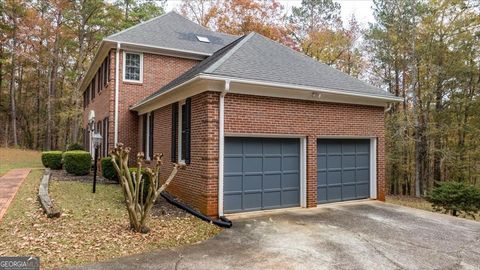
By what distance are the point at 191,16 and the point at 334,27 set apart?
1166 centimetres

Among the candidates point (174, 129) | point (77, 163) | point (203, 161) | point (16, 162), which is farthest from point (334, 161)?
point (16, 162)

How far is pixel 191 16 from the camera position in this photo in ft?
90.5

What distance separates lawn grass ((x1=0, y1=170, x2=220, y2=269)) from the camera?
5.19 metres

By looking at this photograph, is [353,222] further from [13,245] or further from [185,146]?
[13,245]

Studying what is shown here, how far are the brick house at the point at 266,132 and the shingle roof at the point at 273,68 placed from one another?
1.8 inches

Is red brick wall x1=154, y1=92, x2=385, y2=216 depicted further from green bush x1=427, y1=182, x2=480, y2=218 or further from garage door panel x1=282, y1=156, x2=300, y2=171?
green bush x1=427, y1=182, x2=480, y2=218

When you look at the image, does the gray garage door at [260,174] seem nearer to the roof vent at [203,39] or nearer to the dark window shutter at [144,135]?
the dark window shutter at [144,135]

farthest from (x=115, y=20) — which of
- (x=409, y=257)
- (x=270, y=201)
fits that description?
(x=409, y=257)

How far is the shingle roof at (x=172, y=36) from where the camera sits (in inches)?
538

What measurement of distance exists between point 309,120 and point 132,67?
26.8 ft

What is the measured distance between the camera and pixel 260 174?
8.63 meters

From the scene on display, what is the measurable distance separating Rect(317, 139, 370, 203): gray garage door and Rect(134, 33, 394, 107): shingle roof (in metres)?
1.69

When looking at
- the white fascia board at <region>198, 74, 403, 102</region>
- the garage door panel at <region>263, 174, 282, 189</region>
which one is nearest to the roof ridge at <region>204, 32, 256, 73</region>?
the white fascia board at <region>198, 74, 403, 102</region>

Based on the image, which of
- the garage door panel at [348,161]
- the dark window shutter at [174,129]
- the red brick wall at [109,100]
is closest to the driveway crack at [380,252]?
the garage door panel at [348,161]
